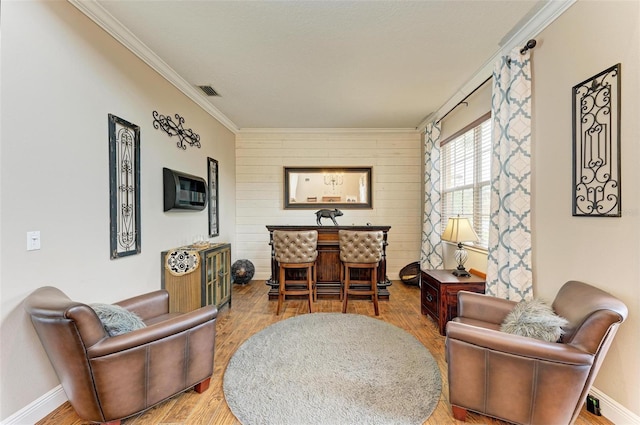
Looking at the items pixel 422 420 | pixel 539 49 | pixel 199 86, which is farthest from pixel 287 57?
pixel 422 420

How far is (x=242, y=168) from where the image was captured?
511 centimetres

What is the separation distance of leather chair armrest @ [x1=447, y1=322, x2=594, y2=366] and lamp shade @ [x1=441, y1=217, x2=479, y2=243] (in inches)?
58.5

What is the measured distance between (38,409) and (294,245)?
2341 millimetres

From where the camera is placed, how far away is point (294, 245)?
3.31 meters

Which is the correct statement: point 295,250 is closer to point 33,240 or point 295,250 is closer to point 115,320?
point 115,320

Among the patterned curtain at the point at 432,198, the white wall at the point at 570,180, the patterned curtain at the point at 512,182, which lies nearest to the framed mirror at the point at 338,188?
the patterned curtain at the point at 432,198

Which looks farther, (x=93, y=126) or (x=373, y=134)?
(x=373, y=134)

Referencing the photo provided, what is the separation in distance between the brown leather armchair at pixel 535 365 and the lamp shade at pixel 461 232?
1170 mm

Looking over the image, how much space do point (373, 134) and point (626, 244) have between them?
155 inches

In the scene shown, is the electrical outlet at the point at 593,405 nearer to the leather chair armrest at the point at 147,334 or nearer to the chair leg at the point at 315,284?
the leather chair armrest at the point at 147,334

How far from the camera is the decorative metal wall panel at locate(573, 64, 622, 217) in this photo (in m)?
1.59

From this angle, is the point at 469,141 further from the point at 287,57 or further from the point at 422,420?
the point at 422,420

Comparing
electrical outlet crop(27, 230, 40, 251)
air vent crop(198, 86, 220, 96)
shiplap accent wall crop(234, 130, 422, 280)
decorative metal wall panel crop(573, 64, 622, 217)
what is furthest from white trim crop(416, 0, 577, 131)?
electrical outlet crop(27, 230, 40, 251)

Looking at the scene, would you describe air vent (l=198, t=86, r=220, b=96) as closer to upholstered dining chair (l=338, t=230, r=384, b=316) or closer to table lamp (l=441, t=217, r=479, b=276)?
upholstered dining chair (l=338, t=230, r=384, b=316)
